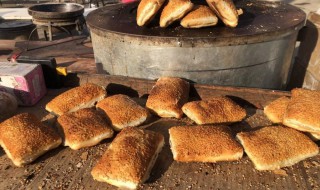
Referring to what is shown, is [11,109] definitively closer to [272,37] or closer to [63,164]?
[63,164]

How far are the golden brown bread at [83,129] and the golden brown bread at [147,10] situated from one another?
1204 mm

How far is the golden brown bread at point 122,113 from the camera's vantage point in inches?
89.2

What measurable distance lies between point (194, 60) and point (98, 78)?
3.47 feet

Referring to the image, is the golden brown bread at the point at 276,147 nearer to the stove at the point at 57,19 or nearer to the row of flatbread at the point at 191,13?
the row of flatbread at the point at 191,13

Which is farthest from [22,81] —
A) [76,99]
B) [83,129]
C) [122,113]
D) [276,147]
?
[276,147]

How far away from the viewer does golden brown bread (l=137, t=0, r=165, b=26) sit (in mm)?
2787

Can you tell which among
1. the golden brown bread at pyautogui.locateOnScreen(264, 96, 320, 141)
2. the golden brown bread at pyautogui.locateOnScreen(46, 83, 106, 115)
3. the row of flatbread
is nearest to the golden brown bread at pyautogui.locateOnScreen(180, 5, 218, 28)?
the row of flatbread

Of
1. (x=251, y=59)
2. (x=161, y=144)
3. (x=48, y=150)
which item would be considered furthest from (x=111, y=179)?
(x=251, y=59)

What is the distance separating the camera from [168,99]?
2.42 meters

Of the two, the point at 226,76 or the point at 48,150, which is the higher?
the point at 226,76

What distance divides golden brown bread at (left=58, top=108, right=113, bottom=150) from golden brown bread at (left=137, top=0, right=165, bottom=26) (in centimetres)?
120


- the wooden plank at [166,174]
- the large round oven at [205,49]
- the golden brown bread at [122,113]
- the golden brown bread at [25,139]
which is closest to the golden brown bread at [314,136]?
the wooden plank at [166,174]

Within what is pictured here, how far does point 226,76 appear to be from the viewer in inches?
111

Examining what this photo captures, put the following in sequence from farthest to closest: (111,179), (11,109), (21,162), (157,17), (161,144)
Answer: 1. (157,17)
2. (11,109)
3. (161,144)
4. (21,162)
5. (111,179)
